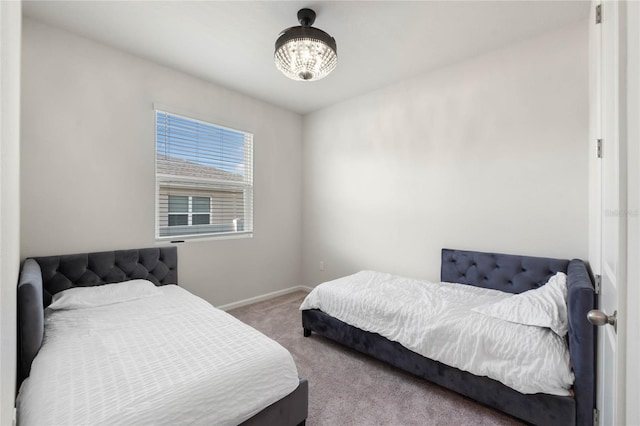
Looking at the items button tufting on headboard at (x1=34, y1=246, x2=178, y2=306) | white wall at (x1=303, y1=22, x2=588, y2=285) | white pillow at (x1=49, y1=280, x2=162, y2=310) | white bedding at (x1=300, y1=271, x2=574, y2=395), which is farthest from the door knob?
button tufting on headboard at (x1=34, y1=246, x2=178, y2=306)

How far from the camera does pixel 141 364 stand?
1395 millimetres

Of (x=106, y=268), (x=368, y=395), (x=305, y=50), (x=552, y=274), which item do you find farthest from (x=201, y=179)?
(x=552, y=274)

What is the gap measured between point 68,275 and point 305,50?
2.69 m

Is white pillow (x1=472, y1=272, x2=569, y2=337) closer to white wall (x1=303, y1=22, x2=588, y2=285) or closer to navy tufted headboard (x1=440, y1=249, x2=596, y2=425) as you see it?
navy tufted headboard (x1=440, y1=249, x2=596, y2=425)

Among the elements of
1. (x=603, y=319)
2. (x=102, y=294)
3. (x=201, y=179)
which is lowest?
(x=102, y=294)

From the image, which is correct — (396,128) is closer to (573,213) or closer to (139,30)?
(573,213)

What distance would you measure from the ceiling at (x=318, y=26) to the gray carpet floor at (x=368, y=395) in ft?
9.25

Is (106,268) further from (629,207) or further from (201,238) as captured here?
(629,207)

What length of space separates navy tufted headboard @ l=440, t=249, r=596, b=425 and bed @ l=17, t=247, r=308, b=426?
1475 millimetres

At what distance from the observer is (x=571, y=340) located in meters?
1.52

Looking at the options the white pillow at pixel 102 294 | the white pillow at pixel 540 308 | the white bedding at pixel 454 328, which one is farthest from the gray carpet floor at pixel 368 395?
the white pillow at pixel 102 294

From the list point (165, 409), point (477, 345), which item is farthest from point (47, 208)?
point (477, 345)

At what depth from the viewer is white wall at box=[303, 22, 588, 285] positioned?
234 centimetres

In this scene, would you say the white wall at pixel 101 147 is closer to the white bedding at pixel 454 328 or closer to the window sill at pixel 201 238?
the window sill at pixel 201 238
